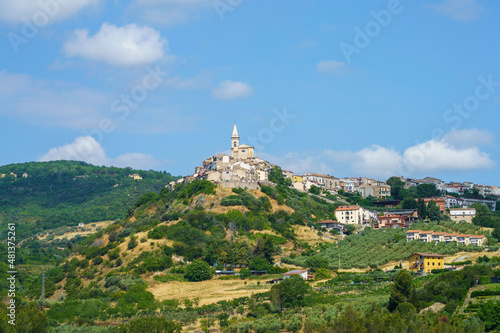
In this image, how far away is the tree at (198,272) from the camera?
225 ft

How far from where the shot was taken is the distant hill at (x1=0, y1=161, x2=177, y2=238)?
143 meters

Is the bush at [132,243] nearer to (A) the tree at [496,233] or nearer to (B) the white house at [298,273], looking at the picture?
(B) the white house at [298,273]

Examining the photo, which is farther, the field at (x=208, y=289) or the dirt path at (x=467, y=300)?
the field at (x=208, y=289)

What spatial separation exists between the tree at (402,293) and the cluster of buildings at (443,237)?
2890 centimetres

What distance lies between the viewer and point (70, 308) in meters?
57.0

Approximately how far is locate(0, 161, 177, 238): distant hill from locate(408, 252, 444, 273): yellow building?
85.1 metres

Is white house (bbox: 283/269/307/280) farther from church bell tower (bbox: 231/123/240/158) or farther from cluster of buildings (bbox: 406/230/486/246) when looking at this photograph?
church bell tower (bbox: 231/123/240/158)

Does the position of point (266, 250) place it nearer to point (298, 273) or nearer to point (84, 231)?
point (298, 273)

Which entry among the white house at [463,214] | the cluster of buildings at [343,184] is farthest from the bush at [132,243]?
the white house at [463,214]

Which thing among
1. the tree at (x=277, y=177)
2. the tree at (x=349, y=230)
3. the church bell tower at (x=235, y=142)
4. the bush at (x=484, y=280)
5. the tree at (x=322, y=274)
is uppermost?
the church bell tower at (x=235, y=142)

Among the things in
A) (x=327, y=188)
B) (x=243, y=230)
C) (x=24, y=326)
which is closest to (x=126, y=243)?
(x=243, y=230)

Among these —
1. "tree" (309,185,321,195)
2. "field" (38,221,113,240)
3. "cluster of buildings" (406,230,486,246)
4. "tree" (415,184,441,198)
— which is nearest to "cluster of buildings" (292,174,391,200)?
"tree" (309,185,321,195)

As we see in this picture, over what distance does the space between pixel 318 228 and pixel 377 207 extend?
861 inches

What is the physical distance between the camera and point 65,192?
170 meters
